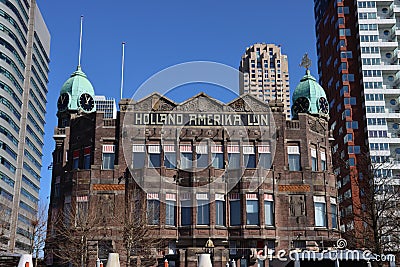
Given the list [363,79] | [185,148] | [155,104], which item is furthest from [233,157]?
[363,79]

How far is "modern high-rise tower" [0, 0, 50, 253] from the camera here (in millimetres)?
108875

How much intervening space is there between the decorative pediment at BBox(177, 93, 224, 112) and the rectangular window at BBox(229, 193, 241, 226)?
→ 354 inches

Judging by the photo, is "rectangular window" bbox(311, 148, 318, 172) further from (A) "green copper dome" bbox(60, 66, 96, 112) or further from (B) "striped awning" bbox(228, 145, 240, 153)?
(A) "green copper dome" bbox(60, 66, 96, 112)

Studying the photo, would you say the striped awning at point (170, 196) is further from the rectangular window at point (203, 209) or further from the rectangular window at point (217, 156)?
the rectangular window at point (217, 156)

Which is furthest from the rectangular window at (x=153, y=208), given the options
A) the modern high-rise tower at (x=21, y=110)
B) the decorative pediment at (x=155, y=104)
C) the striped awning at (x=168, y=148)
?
the modern high-rise tower at (x=21, y=110)

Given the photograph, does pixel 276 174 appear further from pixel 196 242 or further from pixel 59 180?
pixel 59 180

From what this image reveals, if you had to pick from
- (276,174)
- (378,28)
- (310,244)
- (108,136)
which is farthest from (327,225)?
(378,28)

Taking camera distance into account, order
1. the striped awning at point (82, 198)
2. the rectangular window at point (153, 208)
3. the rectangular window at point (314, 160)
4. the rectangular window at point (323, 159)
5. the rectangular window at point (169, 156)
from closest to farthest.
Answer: the rectangular window at point (153, 208) → the striped awning at point (82, 198) → the rectangular window at point (169, 156) → the rectangular window at point (314, 160) → the rectangular window at point (323, 159)

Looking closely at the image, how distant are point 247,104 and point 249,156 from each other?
5.54 metres

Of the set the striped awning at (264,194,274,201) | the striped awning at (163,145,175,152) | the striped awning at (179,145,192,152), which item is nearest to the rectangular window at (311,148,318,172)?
the striped awning at (264,194,274,201)

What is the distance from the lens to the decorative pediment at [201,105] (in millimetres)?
56125

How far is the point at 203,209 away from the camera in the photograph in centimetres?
5297

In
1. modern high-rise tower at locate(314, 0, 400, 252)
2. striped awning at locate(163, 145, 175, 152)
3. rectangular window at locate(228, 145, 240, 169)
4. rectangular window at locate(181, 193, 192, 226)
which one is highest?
modern high-rise tower at locate(314, 0, 400, 252)

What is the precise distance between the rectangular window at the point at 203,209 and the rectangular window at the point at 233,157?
415cm
